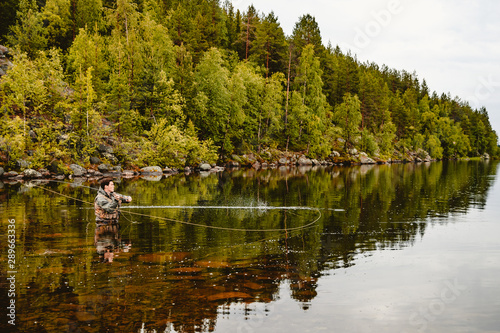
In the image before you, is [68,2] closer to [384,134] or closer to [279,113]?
[279,113]

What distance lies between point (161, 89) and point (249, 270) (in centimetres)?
4621

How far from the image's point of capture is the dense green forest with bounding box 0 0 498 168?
41656mm

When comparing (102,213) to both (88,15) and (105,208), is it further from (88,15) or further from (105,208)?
(88,15)

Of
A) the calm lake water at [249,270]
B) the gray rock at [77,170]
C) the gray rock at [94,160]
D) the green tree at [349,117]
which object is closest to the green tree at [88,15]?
the gray rock at [94,160]

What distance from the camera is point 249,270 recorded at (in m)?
10.5

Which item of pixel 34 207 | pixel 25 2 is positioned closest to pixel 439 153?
pixel 25 2

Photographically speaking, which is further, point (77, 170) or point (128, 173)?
point (128, 173)

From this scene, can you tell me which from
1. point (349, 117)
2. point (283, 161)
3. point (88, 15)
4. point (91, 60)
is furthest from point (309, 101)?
point (88, 15)

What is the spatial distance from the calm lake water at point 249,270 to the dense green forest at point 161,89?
22.9m

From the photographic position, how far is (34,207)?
2011cm

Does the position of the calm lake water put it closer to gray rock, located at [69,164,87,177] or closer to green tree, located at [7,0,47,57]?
gray rock, located at [69,164,87,177]

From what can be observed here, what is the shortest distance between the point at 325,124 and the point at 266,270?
76.1 metres

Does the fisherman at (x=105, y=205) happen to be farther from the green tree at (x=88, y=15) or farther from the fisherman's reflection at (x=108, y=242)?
the green tree at (x=88, y=15)

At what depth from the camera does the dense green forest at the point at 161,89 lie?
137 feet
